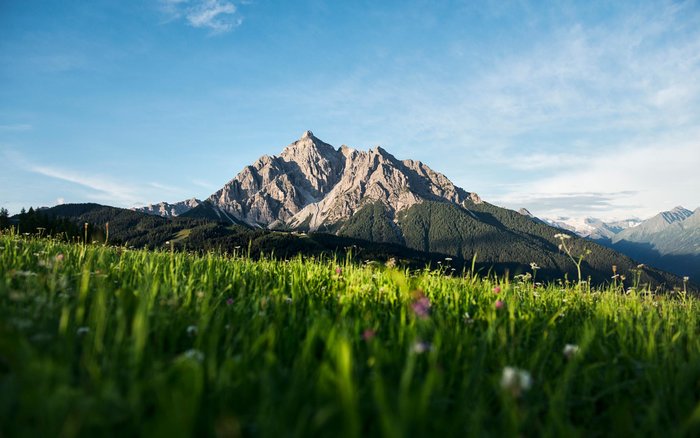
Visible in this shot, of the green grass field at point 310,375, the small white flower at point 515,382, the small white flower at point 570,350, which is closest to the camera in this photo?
the green grass field at point 310,375

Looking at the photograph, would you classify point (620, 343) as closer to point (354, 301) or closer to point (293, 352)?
point (354, 301)

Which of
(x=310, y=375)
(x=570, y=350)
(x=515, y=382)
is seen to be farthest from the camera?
(x=570, y=350)

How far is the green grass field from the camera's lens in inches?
76.5

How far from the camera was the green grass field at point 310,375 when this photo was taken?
6.37 ft

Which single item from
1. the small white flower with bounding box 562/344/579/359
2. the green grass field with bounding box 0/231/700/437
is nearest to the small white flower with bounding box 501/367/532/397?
the green grass field with bounding box 0/231/700/437

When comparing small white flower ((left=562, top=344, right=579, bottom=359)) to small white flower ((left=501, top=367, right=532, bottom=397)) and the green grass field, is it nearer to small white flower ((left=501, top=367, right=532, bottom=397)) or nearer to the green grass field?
the green grass field

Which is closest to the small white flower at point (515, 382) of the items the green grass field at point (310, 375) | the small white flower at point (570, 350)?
the green grass field at point (310, 375)

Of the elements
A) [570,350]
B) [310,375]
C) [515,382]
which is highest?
[515,382]

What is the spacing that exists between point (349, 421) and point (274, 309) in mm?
3419

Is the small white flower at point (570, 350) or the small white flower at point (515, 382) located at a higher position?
the small white flower at point (515, 382)

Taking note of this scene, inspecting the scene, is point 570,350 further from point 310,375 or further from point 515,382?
point 310,375

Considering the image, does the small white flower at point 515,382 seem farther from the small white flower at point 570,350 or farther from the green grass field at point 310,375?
the small white flower at point 570,350

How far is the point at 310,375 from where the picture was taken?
3012 millimetres

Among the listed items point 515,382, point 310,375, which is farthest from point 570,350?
point 310,375
